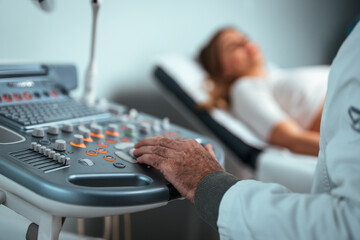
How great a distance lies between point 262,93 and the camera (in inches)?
69.7

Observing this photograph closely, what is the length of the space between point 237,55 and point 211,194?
1400mm

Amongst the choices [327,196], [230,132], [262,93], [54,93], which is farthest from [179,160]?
[262,93]

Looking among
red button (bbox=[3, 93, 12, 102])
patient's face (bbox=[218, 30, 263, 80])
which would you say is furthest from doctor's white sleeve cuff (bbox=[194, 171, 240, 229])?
patient's face (bbox=[218, 30, 263, 80])

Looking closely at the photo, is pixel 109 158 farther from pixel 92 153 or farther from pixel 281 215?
pixel 281 215

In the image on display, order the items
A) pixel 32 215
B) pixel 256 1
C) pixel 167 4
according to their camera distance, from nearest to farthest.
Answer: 1. pixel 32 215
2. pixel 167 4
3. pixel 256 1

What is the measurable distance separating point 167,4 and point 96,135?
1.15 metres

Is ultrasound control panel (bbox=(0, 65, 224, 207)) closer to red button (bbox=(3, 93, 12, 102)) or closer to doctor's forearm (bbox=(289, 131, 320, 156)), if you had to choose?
red button (bbox=(3, 93, 12, 102))

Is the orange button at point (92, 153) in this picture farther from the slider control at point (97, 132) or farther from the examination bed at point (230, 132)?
the examination bed at point (230, 132)

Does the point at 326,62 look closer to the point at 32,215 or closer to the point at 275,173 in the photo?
the point at 275,173

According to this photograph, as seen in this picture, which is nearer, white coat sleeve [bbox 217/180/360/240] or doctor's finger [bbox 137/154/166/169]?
white coat sleeve [bbox 217/180/360/240]

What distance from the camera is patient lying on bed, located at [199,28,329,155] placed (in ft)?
5.18

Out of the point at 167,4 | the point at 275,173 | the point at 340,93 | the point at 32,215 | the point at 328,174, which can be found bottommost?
the point at 275,173

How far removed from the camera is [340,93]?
647 mm

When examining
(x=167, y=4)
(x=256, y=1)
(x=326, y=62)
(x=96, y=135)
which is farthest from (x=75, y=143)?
(x=326, y=62)
